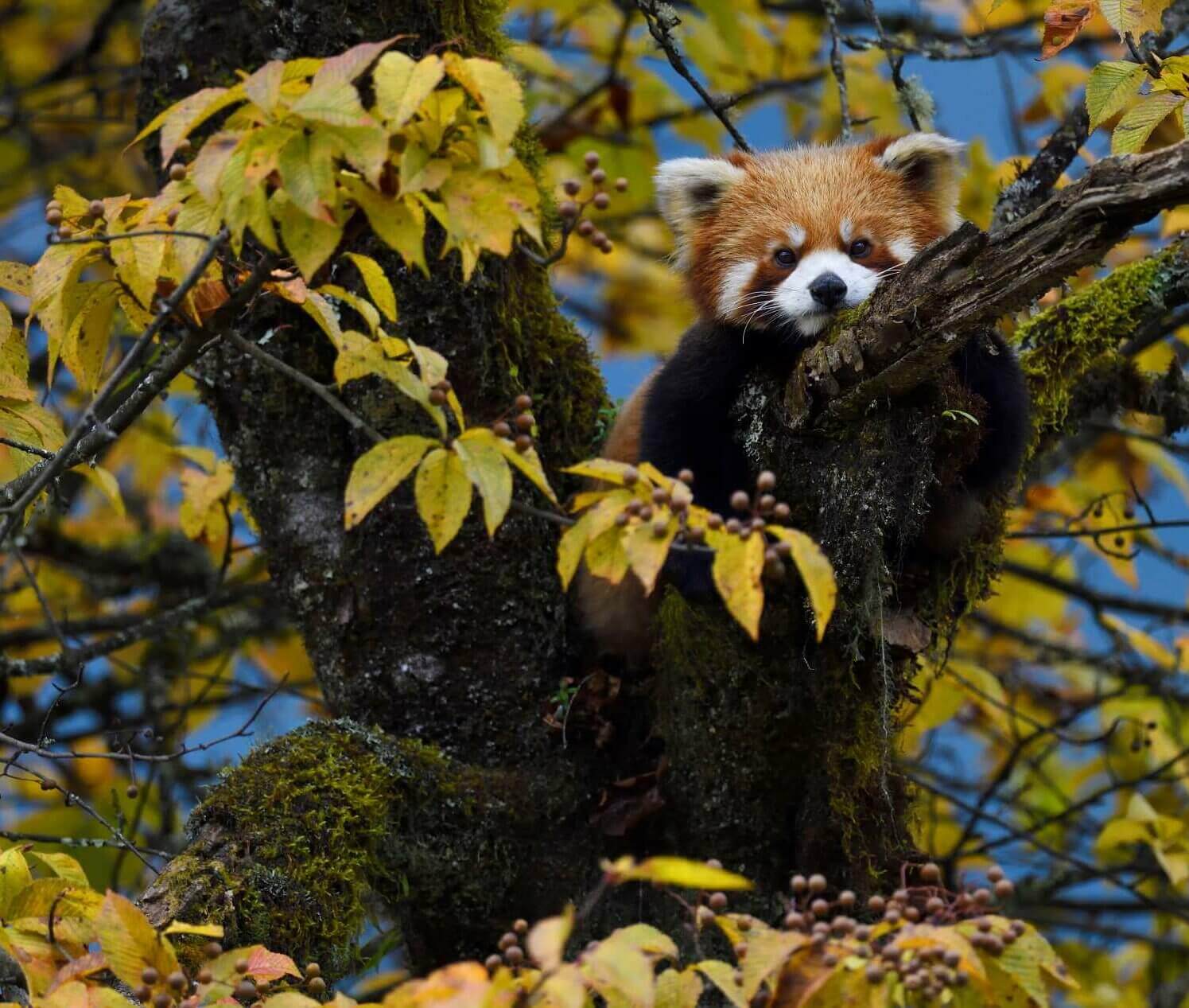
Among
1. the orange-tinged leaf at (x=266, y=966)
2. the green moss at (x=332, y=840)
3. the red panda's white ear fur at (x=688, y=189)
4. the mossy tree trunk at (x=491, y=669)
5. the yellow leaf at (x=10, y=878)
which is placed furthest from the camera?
the red panda's white ear fur at (x=688, y=189)

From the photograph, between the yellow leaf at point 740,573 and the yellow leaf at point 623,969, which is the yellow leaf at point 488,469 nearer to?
the yellow leaf at point 740,573

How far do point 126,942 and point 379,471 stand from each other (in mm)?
881

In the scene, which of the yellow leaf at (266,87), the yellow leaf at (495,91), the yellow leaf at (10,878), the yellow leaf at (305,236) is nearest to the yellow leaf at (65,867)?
the yellow leaf at (10,878)

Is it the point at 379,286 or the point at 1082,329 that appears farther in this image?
the point at 1082,329

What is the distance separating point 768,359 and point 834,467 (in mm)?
593

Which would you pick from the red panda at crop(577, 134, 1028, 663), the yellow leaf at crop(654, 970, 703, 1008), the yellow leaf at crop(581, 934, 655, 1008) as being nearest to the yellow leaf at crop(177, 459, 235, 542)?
the red panda at crop(577, 134, 1028, 663)

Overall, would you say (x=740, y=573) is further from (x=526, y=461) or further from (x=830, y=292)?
(x=830, y=292)

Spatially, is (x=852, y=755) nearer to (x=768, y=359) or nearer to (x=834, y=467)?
(x=834, y=467)

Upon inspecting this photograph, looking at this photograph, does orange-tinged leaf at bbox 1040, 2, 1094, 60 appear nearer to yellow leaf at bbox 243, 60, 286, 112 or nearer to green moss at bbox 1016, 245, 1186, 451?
green moss at bbox 1016, 245, 1186, 451

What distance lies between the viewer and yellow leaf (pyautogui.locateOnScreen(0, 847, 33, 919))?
2740 millimetres

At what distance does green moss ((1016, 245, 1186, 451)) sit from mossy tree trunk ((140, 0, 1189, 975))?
0.64 metres

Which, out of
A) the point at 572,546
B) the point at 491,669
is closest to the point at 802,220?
the point at 491,669

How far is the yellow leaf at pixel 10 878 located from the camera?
2.74m

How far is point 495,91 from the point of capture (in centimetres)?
227
